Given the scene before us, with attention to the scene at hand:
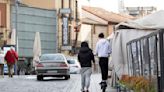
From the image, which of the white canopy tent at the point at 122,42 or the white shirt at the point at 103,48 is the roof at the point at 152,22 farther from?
the white shirt at the point at 103,48

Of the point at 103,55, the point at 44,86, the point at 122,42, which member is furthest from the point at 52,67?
the point at 122,42

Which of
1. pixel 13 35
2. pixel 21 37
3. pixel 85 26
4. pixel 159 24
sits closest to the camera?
pixel 159 24

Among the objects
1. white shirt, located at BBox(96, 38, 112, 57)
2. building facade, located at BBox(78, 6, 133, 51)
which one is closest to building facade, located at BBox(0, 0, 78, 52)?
building facade, located at BBox(78, 6, 133, 51)

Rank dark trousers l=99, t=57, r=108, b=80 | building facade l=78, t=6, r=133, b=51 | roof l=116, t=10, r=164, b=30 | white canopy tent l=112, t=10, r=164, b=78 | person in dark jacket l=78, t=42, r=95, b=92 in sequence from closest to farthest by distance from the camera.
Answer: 1. roof l=116, t=10, r=164, b=30
2. white canopy tent l=112, t=10, r=164, b=78
3. dark trousers l=99, t=57, r=108, b=80
4. person in dark jacket l=78, t=42, r=95, b=92
5. building facade l=78, t=6, r=133, b=51

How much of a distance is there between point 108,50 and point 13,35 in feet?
94.9

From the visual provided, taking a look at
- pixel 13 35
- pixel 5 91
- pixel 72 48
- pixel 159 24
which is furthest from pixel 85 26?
pixel 159 24

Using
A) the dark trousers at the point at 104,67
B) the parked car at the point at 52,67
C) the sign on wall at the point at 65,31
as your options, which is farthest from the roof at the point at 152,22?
the sign on wall at the point at 65,31

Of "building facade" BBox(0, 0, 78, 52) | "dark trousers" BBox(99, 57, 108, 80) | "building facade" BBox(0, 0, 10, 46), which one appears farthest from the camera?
"building facade" BBox(0, 0, 78, 52)

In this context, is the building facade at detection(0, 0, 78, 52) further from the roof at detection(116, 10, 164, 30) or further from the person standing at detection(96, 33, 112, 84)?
the roof at detection(116, 10, 164, 30)

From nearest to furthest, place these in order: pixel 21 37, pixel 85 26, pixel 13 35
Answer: pixel 13 35 → pixel 21 37 → pixel 85 26

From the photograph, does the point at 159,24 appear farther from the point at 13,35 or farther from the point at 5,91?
→ the point at 13,35

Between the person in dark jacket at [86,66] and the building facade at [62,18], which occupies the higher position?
the building facade at [62,18]

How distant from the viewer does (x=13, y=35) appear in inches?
1838

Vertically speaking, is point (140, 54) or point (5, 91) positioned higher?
point (140, 54)
